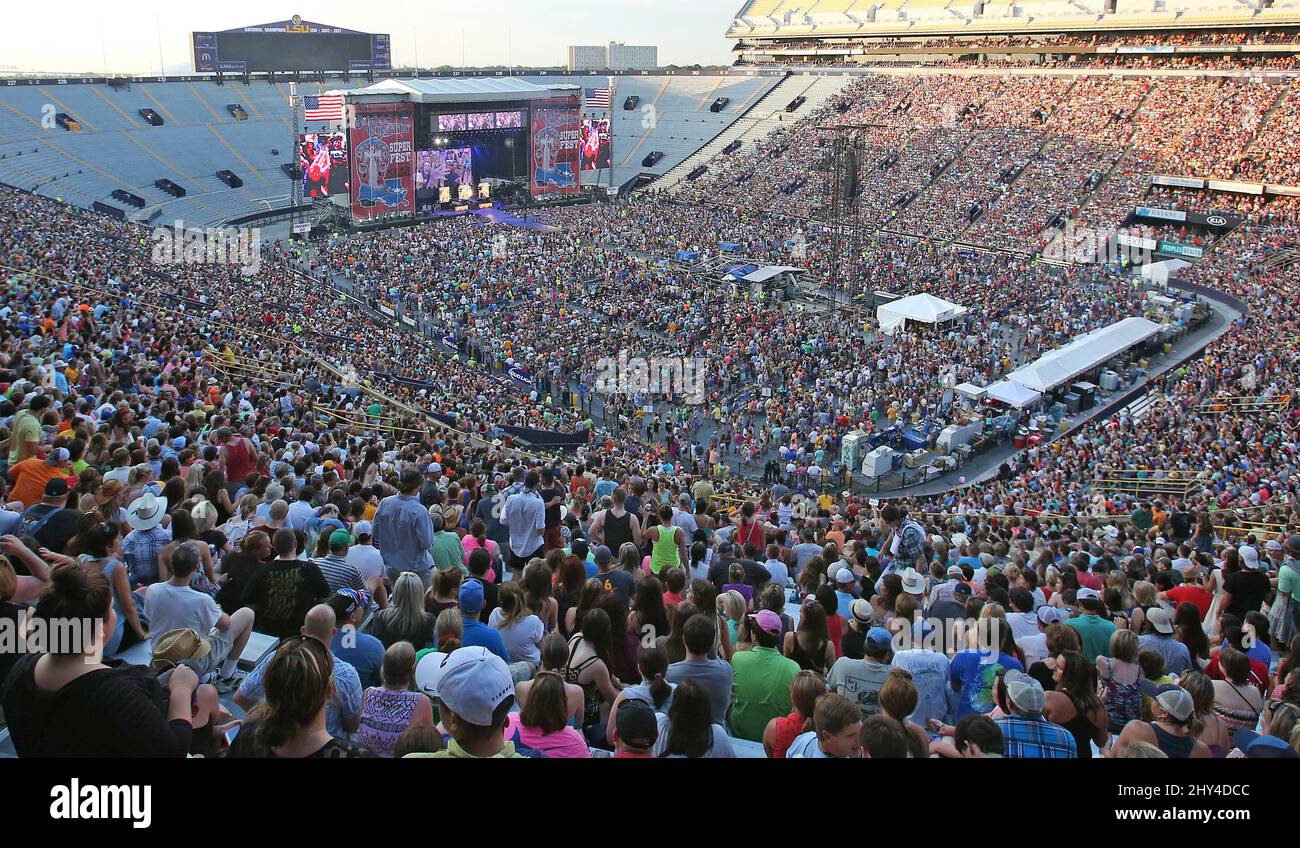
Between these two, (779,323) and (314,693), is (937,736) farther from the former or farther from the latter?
(779,323)

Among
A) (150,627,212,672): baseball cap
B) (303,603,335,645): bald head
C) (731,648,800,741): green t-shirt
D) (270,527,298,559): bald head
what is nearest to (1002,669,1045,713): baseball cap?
(731,648,800,741): green t-shirt

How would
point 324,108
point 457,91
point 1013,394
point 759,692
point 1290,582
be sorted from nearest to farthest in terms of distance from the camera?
point 759,692, point 1290,582, point 1013,394, point 324,108, point 457,91

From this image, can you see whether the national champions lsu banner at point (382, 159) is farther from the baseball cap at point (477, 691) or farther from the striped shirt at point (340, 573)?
the baseball cap at point (477, 691)

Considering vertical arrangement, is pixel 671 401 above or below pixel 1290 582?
below

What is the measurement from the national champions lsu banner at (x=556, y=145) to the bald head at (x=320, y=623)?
42735 millimetres

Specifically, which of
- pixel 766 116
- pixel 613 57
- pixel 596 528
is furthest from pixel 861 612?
pixel 613 57

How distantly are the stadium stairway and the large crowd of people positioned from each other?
23.4m

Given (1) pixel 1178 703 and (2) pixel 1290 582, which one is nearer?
(1) pixel 1178 703

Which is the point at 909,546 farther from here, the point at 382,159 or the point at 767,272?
the point at 382,159

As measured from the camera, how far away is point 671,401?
22.0 metres

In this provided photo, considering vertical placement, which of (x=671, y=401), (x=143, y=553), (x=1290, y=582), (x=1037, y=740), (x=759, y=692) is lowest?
(x=671, y=401)

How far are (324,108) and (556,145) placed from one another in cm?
1210

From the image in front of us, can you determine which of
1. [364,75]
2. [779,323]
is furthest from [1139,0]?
[364,75]
